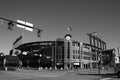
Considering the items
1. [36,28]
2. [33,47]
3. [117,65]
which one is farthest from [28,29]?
[33,47]

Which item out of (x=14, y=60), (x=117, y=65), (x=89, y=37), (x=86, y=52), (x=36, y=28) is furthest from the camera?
(x=89, y=37)

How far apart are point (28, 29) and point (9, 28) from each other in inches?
87.7

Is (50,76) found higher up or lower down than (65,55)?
lower down

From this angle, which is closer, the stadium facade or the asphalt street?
the asphalt street

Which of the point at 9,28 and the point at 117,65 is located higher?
the point at 9,28

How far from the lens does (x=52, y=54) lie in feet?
275

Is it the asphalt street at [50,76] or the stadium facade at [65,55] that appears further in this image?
the stadium facade at [65,55]

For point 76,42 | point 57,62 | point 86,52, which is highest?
point 76,42

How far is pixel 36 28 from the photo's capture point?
19.5 m

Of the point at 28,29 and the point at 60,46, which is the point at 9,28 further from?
the point at 60,46

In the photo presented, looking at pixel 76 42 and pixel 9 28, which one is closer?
pixel 9 28

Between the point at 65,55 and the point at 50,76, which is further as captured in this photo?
the point at 65,55

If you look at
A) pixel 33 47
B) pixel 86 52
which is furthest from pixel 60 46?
pixel 33 47

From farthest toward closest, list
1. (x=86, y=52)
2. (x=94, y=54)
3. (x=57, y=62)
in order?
(x=94, y=54) < (x=86, y=52) < (x=57, y=62)
